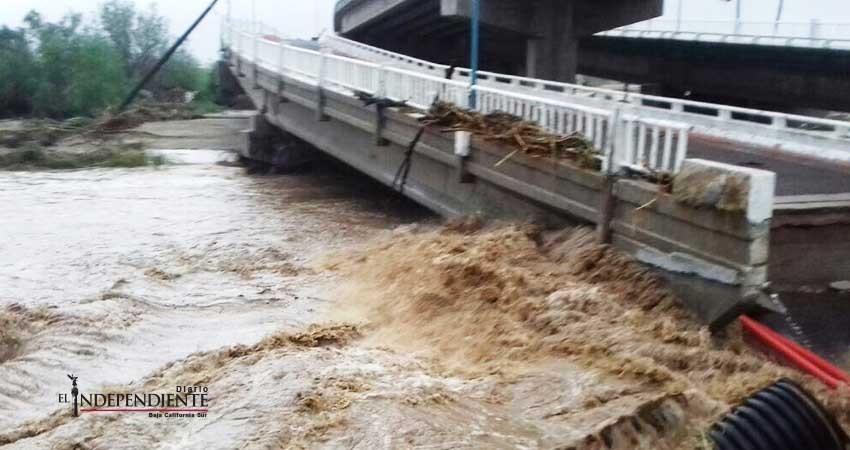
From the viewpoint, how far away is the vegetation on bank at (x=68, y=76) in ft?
172

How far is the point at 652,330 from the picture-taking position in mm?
7223

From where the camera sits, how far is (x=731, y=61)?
3122cm

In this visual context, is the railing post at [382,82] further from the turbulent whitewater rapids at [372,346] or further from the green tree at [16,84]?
the green tree at [16,84]

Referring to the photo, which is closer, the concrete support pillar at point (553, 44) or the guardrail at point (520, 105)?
the guardrail at point (520, 105)

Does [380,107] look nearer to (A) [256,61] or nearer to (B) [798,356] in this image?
(B) [798,356]

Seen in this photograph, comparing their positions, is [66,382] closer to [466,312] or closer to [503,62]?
[466,312]

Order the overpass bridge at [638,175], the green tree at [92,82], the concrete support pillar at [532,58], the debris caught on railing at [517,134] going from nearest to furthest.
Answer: the overpass bridge at [638,175], the debris caught on railing at [517,134], the concrete support pillar at [532,58], the green tree at [92,82]

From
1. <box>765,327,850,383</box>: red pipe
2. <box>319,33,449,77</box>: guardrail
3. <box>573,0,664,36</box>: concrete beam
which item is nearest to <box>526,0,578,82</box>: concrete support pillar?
<box>573,0,664,36</box>: concrete beam

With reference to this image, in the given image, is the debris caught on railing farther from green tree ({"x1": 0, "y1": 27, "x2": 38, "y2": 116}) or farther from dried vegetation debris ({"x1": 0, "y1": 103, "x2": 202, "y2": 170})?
green tree ({"x1": 0, "y1": 27, "x2": 38, "y2": 116})

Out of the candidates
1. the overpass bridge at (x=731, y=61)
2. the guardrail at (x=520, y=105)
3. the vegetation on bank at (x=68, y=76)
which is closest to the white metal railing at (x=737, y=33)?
the overpass bridge at (x=731, y=61)

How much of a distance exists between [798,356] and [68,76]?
5563 centimetres

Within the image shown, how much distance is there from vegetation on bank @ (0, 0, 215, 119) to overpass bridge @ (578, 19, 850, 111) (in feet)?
94.1

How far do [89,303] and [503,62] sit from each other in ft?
128

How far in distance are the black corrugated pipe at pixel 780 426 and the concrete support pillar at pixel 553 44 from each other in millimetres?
22847
